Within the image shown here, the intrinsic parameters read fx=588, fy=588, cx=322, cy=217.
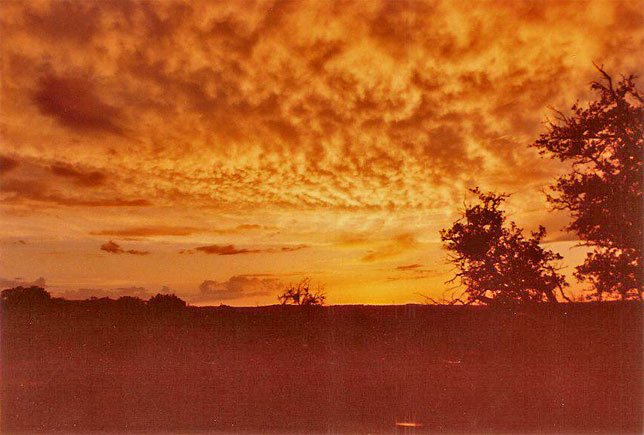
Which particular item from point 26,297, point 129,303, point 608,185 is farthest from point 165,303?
point 608,185

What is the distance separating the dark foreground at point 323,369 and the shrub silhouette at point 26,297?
0.50 meters

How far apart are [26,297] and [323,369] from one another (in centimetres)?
917

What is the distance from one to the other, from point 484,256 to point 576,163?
14.1ft

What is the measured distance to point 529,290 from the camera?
1731 centimetres

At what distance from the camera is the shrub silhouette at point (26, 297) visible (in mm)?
15039

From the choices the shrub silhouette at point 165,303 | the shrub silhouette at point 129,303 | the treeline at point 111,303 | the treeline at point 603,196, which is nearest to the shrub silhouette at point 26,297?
A: the treeline at point 111,303

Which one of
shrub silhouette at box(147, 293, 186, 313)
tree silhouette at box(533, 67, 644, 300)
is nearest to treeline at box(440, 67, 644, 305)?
tree silhouette at box(533, 67, 644, 300)

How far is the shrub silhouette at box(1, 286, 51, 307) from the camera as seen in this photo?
15.0m

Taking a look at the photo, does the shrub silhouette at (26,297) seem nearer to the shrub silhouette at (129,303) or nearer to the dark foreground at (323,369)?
the dark foreground at (323,369)

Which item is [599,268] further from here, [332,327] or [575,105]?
[332,327]

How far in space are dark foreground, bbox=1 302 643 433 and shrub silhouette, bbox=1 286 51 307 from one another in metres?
0.50

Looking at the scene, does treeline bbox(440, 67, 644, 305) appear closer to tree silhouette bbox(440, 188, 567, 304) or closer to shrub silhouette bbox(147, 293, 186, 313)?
tree silhouette bbox(440, 188, 567, 304)

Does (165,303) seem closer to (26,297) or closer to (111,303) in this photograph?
(111,303)

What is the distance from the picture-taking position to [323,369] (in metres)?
10.9
